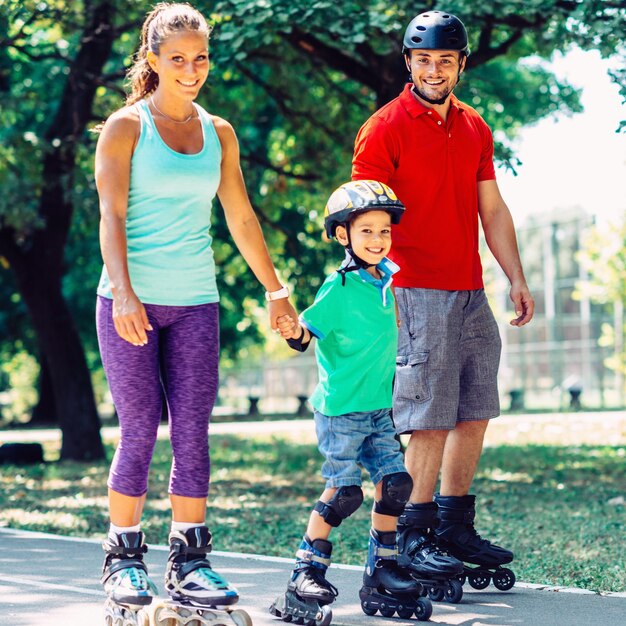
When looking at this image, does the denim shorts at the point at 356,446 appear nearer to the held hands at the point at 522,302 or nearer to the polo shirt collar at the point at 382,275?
the polo shirt collar at the point at 382,275

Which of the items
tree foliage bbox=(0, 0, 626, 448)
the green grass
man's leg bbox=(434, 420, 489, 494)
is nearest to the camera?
man's leg bbox=(434, 420, 489, 494)

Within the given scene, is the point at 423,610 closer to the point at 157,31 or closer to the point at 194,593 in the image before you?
the point at 194,593

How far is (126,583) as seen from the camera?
411 centimetres

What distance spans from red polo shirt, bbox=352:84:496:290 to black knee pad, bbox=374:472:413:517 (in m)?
0.97

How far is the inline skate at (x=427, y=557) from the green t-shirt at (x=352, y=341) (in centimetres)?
67

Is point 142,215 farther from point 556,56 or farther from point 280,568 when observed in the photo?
point 556,56

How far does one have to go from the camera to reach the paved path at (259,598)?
4.57m

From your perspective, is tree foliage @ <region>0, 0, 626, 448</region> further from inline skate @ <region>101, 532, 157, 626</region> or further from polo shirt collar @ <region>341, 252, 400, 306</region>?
inline skate @ <region>101, 532, 157, 626</region>

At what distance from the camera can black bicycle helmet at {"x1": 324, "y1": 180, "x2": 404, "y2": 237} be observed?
4578mm

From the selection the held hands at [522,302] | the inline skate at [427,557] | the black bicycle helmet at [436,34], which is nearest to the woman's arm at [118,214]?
the black bicycle helmet at [436,34]

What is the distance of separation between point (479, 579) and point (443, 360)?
102 centimetres

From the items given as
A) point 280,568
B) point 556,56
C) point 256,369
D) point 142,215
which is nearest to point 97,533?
point 280,568

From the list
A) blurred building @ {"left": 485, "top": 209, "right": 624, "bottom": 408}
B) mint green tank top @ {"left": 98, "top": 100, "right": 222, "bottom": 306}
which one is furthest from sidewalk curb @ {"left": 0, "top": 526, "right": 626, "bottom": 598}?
blurred building @ {"left": 485, "top": 209, "right": 624, "bottom": 408}

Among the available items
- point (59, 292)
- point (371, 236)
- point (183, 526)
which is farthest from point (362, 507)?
point (59, 292)
